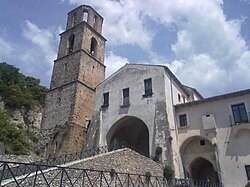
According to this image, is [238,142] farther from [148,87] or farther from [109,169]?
[109,169]

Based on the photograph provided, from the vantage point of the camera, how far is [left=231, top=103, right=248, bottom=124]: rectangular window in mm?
19072

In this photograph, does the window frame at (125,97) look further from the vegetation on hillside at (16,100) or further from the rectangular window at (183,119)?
the vegetation on hillside at (16,100)

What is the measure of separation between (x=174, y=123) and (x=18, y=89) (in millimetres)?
28805

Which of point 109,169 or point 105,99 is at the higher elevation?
point 105,99

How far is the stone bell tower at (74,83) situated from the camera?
26.4 m

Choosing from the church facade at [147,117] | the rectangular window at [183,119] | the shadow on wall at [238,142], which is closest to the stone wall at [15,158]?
the church facade at [147,117]

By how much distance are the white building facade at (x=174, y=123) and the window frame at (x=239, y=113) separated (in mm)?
27

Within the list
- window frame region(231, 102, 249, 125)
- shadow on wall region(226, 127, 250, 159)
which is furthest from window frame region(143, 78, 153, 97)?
shadow on wall region(226, 127, 250, 159)

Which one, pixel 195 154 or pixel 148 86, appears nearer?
pixel 195 154

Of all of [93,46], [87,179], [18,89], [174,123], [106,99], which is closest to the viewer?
[87,179]

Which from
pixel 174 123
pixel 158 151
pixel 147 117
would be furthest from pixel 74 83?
pixel 158 151

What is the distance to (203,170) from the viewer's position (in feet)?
73.4

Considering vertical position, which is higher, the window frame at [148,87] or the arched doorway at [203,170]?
the window frame at [148,87]

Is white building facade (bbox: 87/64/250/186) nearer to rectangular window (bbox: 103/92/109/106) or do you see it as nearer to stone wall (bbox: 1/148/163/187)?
rectangular window (bbox: 103/92/109/106)
